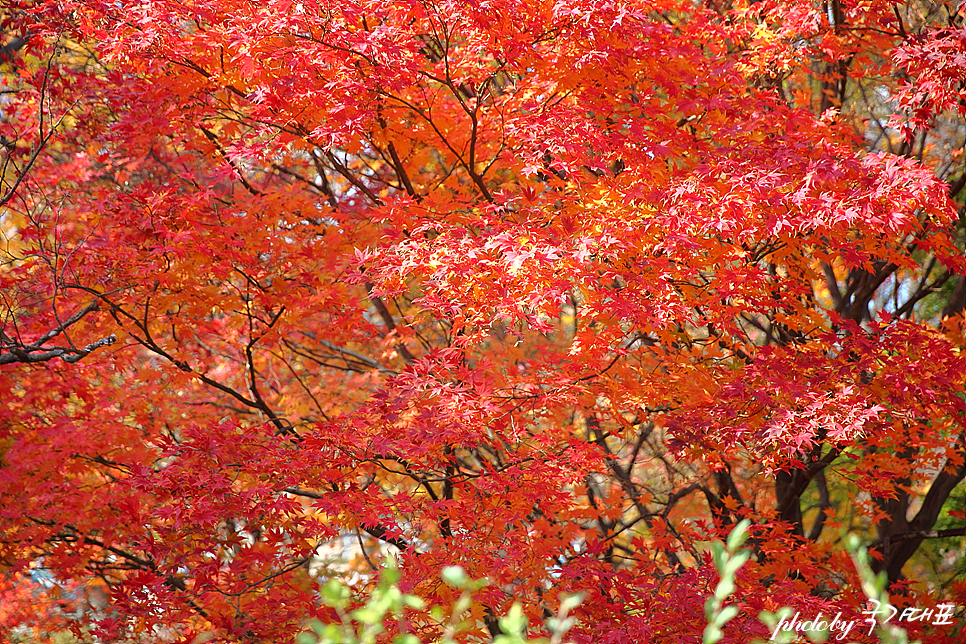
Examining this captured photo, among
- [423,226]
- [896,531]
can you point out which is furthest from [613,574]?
[896,531]

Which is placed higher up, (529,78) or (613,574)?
(529,78)

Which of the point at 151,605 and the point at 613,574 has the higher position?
the point at 151,605

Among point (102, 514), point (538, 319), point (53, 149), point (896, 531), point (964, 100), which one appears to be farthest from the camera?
point (53, 149)

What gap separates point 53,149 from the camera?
23.8 ft

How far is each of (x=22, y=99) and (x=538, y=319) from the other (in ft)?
16.5

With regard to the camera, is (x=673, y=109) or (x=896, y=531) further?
(x=896, y=531)

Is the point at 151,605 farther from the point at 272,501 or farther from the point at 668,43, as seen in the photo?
the point at 668,43

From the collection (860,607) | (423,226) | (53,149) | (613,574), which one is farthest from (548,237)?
(53,149)

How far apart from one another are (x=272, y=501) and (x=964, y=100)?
542 cm

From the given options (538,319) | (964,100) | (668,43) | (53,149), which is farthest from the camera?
(53,149)

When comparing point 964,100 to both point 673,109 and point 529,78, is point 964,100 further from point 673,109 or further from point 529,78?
point 529,78

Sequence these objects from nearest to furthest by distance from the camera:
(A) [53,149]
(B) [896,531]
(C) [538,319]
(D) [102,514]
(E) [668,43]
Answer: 1. (C) [538,319]
2. (E) [668,43]
3. (D) [102,514]
4. (B) [896,531]
5. (A) [53,149]

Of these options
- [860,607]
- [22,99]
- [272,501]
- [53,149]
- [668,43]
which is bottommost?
[860,607]

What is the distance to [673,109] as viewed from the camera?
5.44 m
